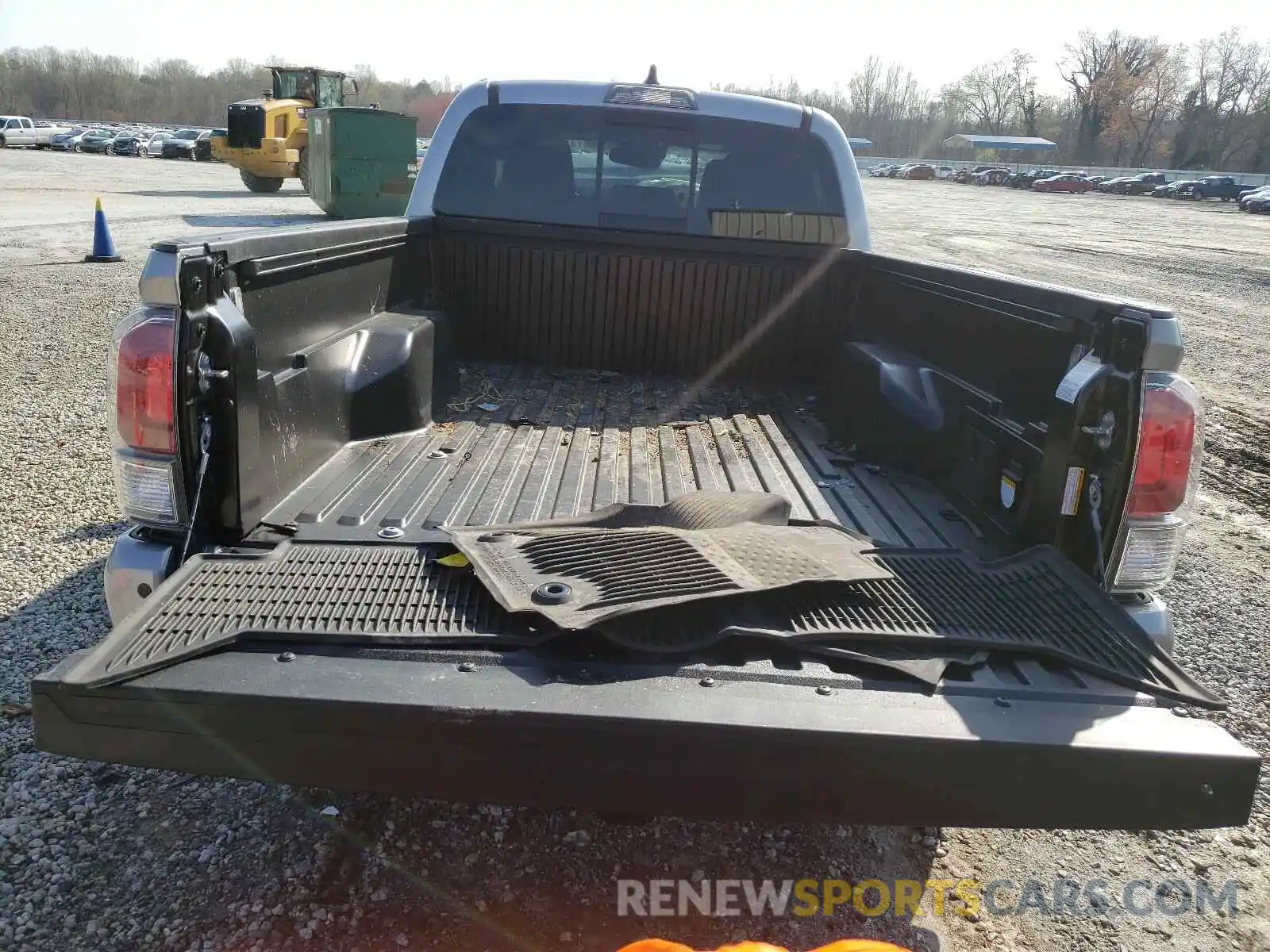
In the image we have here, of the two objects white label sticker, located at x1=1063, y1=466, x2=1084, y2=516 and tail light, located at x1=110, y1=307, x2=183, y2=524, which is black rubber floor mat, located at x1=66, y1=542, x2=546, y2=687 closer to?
tail light, located at x1=110, y1=307, x2=183, y2=524

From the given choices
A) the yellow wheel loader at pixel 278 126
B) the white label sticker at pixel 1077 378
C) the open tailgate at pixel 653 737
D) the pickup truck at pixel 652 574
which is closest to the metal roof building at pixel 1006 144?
the yellow wheel loader at pixel 278 126

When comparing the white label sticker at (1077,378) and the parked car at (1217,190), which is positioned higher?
the parked car at (1217,190)

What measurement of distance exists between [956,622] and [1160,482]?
0.64 meters

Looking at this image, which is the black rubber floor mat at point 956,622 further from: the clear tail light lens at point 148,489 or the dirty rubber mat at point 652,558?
the clear tail light lens at point 148,489

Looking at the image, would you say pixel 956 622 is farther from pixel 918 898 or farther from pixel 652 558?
pixel 918 898

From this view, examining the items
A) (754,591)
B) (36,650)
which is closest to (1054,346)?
(754,591)

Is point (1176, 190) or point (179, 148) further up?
point (1176, 190)

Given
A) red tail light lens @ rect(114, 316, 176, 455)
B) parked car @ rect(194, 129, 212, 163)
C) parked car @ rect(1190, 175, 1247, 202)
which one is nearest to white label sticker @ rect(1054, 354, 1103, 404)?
red tail light lens @ rect(114, 316, 176, 455)

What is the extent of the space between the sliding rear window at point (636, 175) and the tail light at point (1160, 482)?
2.67 metres

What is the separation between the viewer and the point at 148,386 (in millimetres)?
2283

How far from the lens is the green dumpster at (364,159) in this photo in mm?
19000

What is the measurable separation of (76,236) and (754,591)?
60.4ft

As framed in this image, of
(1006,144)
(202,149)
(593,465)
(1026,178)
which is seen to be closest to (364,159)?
(593,465)

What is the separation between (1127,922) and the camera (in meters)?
2.54
